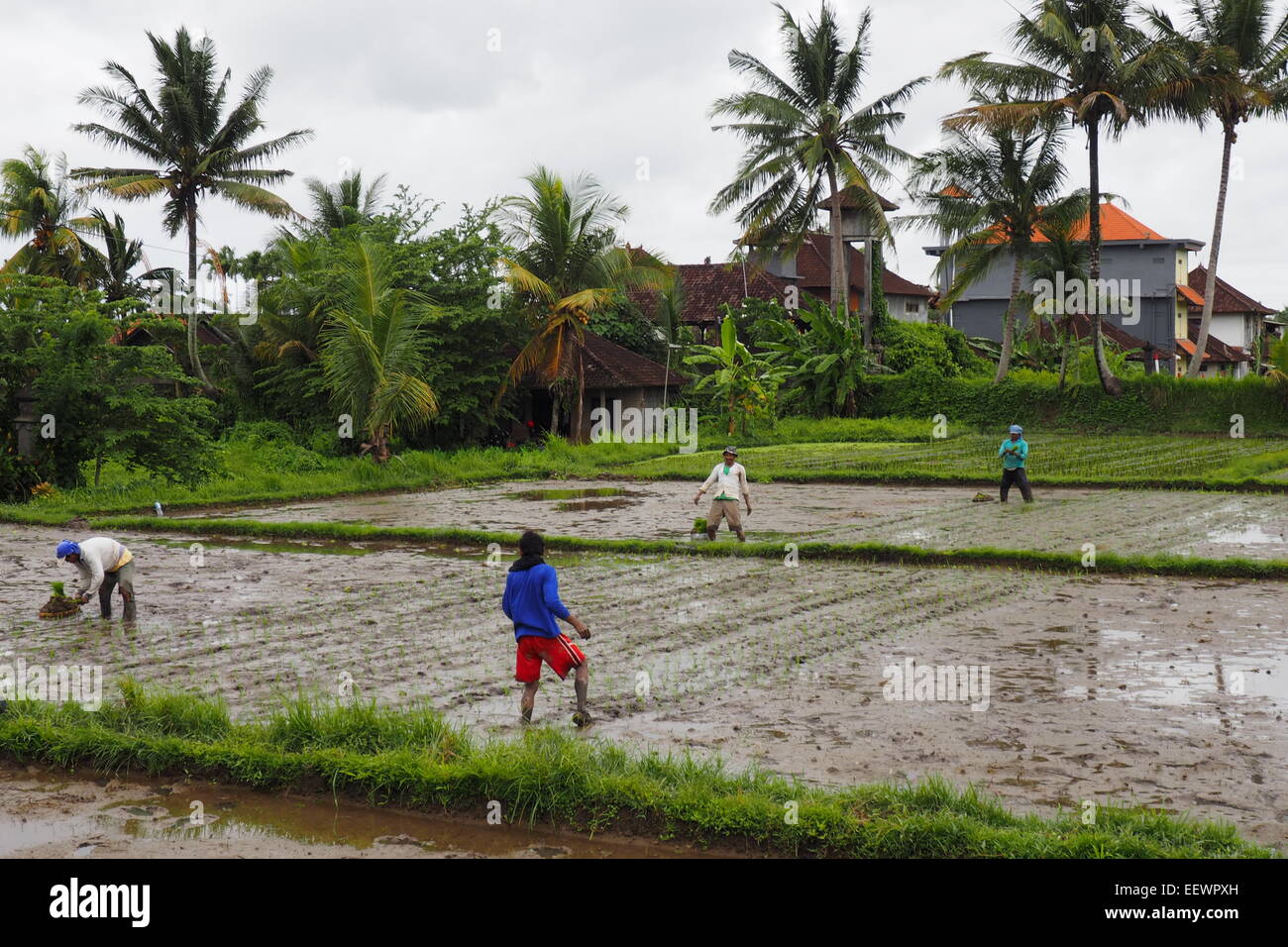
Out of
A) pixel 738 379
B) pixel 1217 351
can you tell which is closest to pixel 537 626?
→ pixel 738 379

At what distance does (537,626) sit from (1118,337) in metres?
49.4

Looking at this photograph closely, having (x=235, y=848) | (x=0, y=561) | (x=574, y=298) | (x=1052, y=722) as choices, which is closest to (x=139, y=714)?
(x=235, y=848)

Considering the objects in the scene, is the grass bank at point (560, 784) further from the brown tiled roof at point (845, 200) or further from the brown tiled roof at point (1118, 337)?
the brown tiled roof at point (1118, 337)

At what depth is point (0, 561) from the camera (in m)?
14.3

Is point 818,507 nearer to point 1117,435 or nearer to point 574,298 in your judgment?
point 574,298

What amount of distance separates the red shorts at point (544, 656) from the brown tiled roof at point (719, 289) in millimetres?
37262

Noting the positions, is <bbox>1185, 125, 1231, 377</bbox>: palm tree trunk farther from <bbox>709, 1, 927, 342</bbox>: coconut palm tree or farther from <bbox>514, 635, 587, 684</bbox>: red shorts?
<bbox>514, 635, 587, 684</bbox>: red shorts

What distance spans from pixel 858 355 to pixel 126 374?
22812 millimetres

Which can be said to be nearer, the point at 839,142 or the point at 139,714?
the point at 139,714

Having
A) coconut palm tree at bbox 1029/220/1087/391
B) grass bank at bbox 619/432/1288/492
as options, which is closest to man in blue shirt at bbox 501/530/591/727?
grass bank at bbox 619/432/1288/492

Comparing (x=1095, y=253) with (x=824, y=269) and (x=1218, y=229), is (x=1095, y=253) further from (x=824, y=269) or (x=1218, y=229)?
(x=824, y=269)

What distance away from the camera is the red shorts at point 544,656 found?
7.28 metres

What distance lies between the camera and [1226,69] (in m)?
31.5

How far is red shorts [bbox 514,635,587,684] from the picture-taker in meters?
7.28
